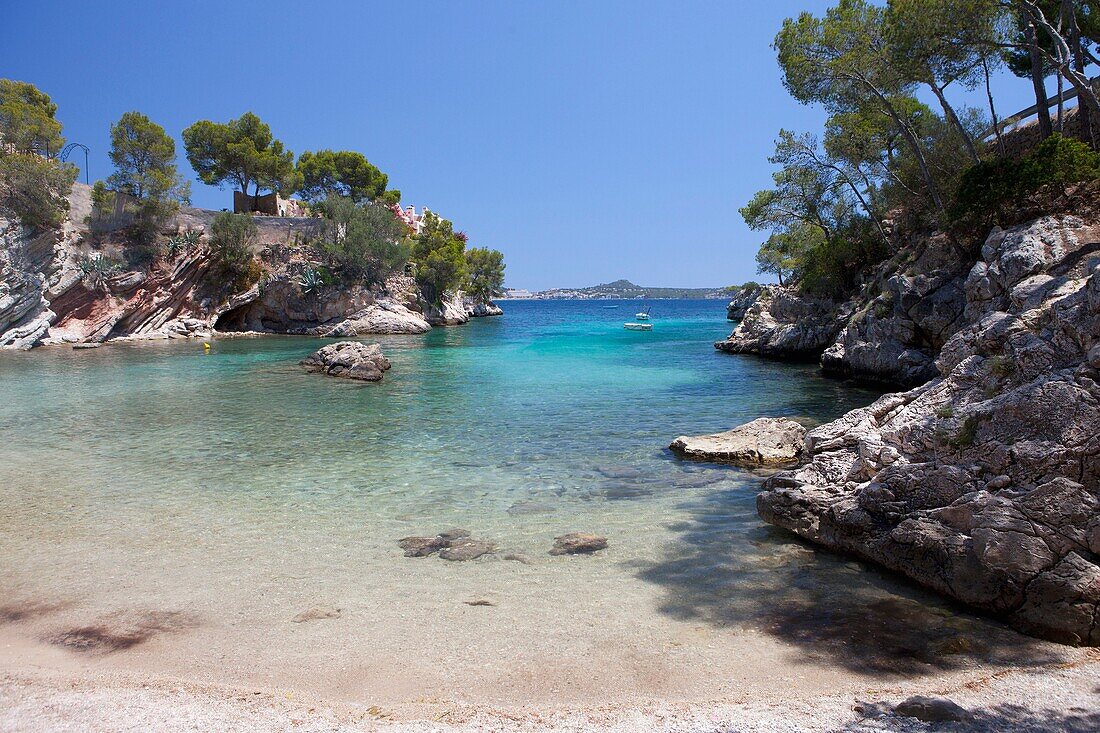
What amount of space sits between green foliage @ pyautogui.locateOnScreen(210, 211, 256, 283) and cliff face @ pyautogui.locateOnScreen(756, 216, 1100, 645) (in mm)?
45828

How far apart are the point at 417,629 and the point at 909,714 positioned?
3.57 meters

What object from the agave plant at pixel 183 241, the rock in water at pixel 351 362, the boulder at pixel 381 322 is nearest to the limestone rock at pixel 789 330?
the rock in water at pixel 351 362

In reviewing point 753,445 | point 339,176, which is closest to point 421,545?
point 753,445

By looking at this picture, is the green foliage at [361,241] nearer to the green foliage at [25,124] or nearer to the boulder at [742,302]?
the green foliage at [25,124]

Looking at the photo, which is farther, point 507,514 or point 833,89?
point 833,89

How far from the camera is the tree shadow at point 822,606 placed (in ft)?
14.7

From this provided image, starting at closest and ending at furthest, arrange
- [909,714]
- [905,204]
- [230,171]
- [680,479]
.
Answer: [909,714]
[680,479]
[905,204]
[230,171]

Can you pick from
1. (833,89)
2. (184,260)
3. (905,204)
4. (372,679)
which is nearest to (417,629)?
(372,679)

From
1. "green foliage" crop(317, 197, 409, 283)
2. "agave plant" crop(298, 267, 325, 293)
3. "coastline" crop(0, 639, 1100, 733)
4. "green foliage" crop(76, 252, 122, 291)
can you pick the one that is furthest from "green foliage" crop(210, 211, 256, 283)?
"coastline" crop(0, 639, 1100, 733)

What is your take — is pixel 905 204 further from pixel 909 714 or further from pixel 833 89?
pixel 909 714

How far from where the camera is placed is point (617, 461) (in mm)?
10820

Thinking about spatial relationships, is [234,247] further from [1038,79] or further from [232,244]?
[1038,79]

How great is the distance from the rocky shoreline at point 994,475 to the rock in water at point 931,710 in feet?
5.33

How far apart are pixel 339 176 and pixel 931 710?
65.7 metres
